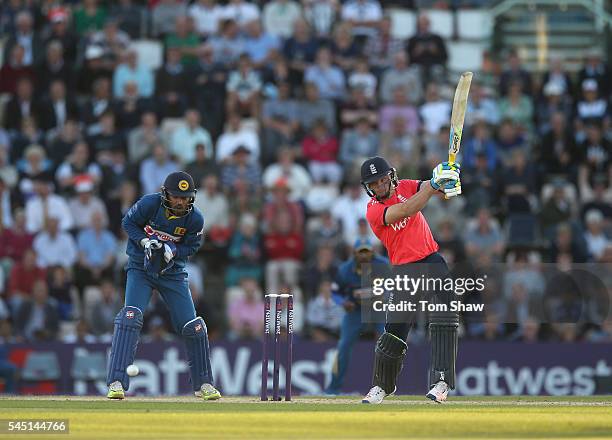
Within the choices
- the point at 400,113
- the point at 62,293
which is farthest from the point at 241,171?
the point at 62,293

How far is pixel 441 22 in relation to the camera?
88.4 ft

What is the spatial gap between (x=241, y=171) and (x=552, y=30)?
24.6 feet

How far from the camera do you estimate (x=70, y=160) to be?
2367 centimetres

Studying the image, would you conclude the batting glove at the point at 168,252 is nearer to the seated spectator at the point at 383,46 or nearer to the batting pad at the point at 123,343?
the batting pad at the point at 123,343

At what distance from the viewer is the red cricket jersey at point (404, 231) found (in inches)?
556

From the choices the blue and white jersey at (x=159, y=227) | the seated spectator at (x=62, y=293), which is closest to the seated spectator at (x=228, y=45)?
the seated spectator at (x=62, y=293)

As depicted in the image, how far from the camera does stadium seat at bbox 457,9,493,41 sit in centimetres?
2716

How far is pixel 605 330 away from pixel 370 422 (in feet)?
34.9

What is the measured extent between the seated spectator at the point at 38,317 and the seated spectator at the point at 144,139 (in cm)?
323


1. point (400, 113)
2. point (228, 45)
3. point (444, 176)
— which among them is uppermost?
point (228, 45)

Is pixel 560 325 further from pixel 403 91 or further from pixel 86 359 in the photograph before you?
pixel 86 359

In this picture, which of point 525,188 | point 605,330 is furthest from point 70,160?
point 605,330

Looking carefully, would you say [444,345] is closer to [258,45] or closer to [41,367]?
[41,367]

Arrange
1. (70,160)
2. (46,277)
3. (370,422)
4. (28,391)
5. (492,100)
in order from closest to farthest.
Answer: (370,422)
(28,391)
(46,277)
(70,160)
(492,100)
